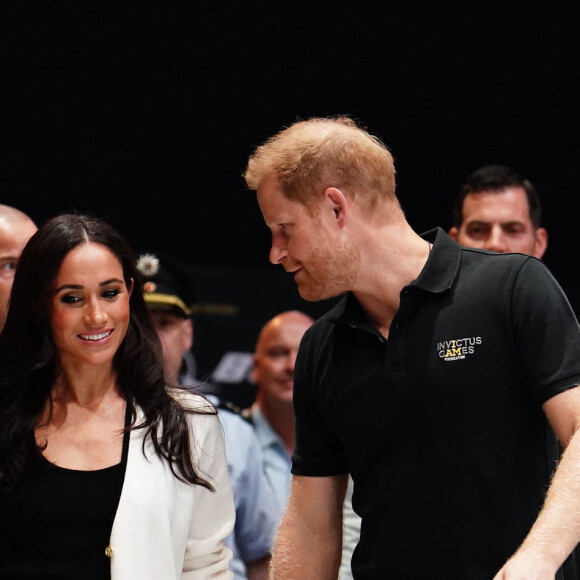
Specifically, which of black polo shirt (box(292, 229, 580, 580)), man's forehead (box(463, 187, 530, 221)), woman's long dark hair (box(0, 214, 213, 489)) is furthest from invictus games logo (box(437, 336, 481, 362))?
man's forehead (box(463, 187, 530, 221))

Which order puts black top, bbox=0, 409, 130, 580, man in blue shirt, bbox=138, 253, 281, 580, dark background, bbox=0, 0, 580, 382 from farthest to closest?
dark background, bbox=0, 0, 580, 382, man in blue shirt, bbox=138, 253, 281, 580, black top, bbox=0, 409, 130, 580

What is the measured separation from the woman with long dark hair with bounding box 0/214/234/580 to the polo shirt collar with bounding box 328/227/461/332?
1.84 feet

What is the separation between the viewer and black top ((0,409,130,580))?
8.99 feet

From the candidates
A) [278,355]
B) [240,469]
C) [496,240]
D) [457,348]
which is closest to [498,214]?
[496,240]

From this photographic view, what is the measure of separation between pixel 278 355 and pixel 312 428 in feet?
→ 7.15

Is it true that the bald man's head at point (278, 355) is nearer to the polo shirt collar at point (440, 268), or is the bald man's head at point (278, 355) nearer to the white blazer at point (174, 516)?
the white blazer at point (174, 516)

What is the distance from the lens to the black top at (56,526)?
8.99 ft

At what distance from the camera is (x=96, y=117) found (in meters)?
5.35

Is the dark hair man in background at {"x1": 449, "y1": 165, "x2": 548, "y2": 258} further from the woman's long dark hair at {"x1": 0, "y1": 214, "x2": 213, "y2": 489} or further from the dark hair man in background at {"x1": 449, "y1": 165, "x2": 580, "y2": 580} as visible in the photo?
the woman's long dark hair at {"x1": 0, "y1": 214, "x2": 213, "y2": 489}

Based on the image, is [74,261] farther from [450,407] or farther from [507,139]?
[507,139]

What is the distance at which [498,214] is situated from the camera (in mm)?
3883

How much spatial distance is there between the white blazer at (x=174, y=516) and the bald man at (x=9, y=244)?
734 millimetres

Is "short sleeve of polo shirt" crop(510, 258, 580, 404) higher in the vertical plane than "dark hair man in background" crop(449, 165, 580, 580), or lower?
lower

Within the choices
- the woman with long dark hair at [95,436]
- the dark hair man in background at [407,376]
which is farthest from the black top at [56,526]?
the dark hair man in background at [407,376]
